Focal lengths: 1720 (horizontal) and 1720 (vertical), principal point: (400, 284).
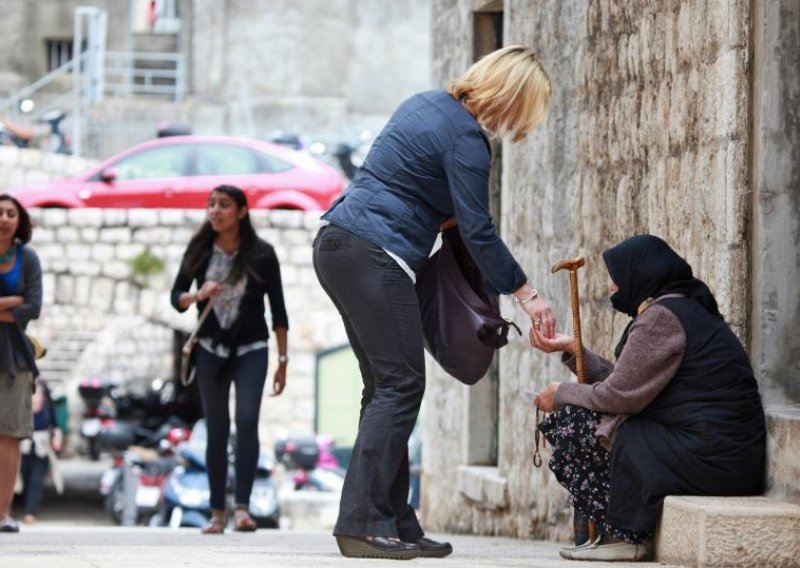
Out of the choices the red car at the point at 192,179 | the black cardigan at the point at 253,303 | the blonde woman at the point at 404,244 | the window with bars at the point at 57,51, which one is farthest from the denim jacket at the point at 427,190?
the window with bars at the point at 57,51

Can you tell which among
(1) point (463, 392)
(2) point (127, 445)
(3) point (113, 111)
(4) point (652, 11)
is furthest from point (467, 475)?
(3) point (113, 111)

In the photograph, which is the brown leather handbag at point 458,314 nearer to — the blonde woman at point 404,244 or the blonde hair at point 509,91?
the blonde woman at point 404,244

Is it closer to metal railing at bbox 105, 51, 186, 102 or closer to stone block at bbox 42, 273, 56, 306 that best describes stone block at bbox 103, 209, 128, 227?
stone block at bbox 42, 273, 56, 306

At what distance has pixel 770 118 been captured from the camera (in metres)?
5.62

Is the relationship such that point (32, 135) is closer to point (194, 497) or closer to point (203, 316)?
point (194, 497)

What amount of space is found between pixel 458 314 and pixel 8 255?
3.32 metres

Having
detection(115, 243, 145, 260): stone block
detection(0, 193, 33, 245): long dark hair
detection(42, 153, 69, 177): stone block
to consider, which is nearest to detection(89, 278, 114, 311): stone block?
detection(115, 243, 145, 260): stone block

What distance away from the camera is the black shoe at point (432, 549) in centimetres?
548

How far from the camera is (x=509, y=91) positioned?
5.31 metres

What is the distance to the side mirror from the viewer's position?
72.0 feet

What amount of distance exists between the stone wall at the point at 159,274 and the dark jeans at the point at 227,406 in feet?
41.9

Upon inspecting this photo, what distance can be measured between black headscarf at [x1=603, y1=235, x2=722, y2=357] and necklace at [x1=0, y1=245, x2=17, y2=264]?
3633 millimetres

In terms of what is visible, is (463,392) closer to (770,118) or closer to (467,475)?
(467,475)

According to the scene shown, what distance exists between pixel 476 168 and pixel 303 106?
3019cm
